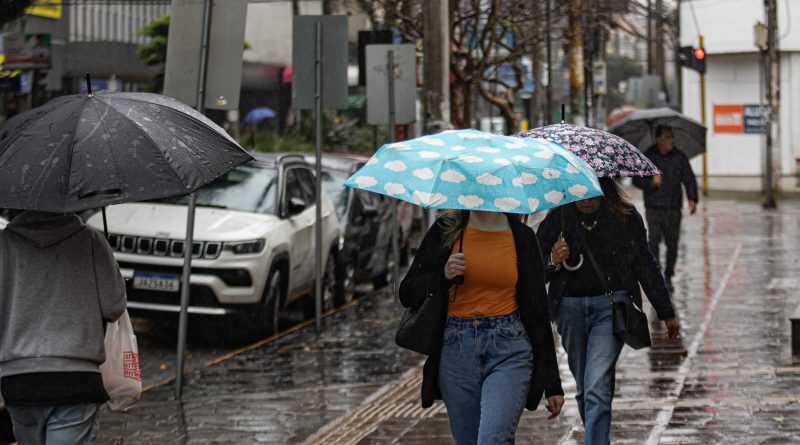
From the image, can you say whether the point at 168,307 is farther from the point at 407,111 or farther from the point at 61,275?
the point at 61,275

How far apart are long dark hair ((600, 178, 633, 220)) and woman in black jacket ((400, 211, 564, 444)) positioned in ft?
4.07

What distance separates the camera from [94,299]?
4.68 m

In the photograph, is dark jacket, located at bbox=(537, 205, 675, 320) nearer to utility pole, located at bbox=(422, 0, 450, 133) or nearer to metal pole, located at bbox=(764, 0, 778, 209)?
utility pole, located at bbox=(422, 0, 450, 133)

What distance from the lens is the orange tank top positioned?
508 centimetres

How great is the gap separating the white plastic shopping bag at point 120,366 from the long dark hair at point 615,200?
2.55 metres

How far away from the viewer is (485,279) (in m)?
5.07

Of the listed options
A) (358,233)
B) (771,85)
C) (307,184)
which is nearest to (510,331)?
(307,184)

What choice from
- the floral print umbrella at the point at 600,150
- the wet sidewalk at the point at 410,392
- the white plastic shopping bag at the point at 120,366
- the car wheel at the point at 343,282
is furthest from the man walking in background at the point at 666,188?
the white plastic shopping bag at the point at 120,366

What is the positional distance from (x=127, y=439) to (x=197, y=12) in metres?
3.17

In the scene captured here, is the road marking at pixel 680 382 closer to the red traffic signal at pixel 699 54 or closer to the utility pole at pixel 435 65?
the utility pole at pixel 435 65

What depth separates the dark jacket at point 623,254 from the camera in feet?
20.7

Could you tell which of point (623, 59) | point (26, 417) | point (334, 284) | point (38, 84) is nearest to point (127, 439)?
point (26, 417)

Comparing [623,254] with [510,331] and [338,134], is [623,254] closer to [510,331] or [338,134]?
[510,331]

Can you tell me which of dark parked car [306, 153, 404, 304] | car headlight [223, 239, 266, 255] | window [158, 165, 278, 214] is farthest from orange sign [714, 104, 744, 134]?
car headlight [223, 239, 266, 255]
